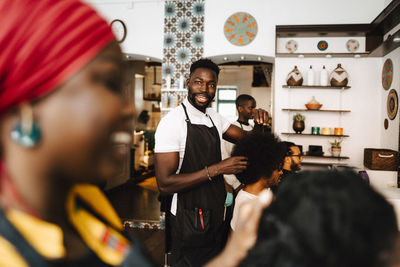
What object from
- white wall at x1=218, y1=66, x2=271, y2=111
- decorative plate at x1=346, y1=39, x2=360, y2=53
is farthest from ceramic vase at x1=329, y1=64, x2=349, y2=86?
white wall at x1=218, y1=66, x2=271, y2=111

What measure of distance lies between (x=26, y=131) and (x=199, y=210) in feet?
4.50

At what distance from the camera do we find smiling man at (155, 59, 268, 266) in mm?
1636

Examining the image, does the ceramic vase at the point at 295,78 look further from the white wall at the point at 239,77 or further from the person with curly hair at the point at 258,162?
the white wall at the point at 239,77

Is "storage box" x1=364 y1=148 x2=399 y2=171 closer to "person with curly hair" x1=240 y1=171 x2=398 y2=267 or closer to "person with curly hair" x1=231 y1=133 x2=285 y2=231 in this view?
"person with curly hair" x1=231 y1=133 x2=285 y2=231

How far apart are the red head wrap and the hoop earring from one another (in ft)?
0.07

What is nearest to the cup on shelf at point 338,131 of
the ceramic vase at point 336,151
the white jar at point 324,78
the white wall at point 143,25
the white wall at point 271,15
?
the ceramic vase at point 336,151

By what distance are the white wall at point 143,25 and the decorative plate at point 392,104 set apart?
3154mm

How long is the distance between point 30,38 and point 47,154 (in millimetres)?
150

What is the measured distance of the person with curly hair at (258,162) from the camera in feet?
6.21

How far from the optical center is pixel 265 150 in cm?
196

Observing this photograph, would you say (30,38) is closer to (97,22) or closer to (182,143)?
(97,22)

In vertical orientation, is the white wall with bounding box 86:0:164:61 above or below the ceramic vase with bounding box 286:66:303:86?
above

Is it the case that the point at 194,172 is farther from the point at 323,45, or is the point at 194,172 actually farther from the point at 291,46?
the point at 323,45

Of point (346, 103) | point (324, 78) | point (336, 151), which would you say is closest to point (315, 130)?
point (336, 151)
